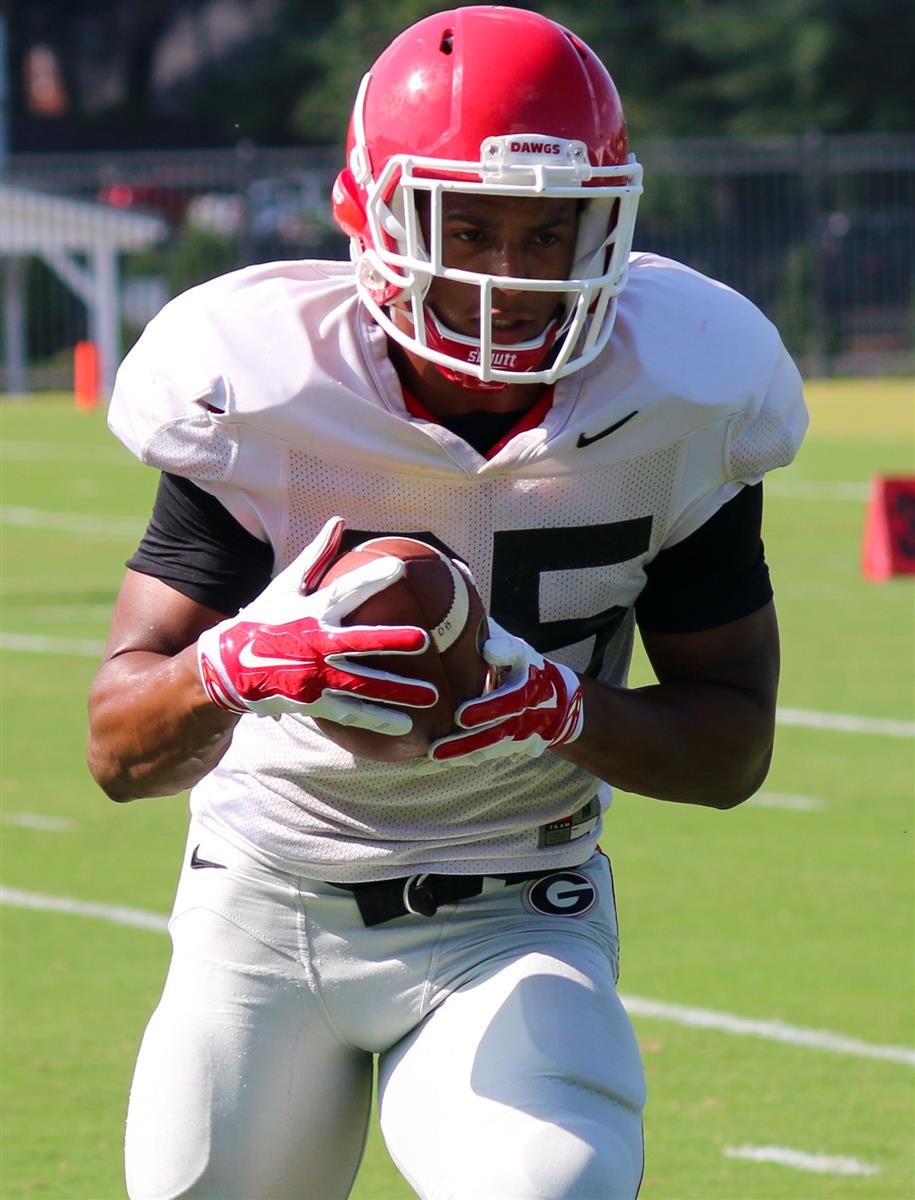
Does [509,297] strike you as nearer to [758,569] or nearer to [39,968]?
[758,569]

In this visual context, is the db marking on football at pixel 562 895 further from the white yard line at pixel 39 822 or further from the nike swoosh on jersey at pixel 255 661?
the white yard line at pixel 39 822

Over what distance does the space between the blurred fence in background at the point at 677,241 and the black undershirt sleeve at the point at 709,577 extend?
22205mm

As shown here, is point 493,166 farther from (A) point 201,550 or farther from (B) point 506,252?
(A) point 201,550

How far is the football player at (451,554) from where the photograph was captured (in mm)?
2689

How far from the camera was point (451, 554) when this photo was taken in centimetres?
269

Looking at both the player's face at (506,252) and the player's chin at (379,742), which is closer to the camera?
the player's chin at (379,742)

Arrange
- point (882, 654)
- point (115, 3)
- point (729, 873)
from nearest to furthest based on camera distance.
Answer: point (729, 873)
point (882, 654)
point (115, 3)

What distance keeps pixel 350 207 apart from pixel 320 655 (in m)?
0.85

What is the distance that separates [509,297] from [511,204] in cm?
12

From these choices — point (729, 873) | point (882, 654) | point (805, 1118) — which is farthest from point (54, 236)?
point (805, 1118)

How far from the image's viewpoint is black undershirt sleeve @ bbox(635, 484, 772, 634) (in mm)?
2912

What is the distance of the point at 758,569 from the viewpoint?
9.73 ft

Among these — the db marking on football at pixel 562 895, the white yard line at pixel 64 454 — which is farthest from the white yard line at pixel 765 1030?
the white yard line at pixel 64 454

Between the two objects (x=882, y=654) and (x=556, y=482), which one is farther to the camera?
(x=882, y=654)
